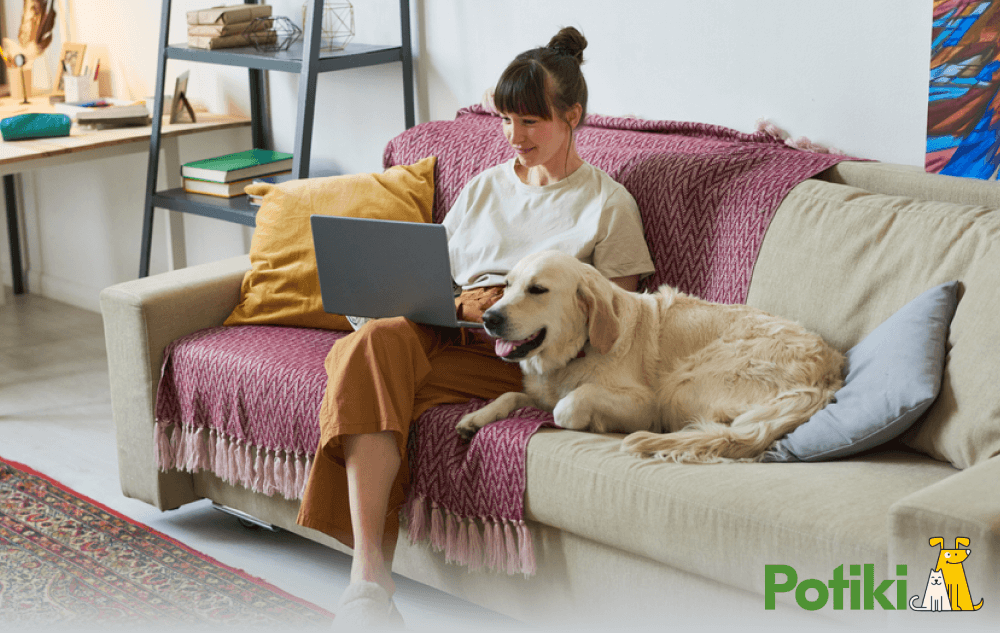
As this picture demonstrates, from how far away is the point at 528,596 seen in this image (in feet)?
6.32

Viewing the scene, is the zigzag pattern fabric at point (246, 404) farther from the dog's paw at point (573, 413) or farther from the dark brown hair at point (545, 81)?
the dark brown hair at point (545, 81)

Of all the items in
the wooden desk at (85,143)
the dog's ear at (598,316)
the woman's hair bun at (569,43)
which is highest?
the woman's hair bun at (569,43)

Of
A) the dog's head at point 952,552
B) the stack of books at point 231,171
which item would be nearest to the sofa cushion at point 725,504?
the dog's head at point 952,552

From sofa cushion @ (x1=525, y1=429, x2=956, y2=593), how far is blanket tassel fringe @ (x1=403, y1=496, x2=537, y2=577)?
65mm

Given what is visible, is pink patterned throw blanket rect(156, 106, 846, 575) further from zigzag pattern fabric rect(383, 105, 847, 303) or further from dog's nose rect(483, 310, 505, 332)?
dog's nose rect(483, 310, 505, 332)

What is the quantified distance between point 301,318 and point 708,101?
1.16 m

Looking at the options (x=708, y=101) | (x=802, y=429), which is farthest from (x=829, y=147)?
(x=802, y=429)

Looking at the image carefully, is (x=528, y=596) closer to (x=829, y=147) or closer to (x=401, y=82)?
(x=829, y=147)

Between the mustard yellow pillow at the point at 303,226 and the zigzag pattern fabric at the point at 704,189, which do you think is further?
the mustard yellow pillow at the point at 303,226

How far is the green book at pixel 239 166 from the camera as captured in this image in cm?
334

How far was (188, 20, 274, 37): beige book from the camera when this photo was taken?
3.29m

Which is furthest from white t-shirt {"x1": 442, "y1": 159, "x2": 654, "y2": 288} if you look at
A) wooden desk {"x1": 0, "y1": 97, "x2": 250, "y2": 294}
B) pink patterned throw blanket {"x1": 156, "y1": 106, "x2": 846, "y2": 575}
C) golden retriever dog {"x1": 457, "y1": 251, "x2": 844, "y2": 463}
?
wooden desk {"x1": 0, "y1": 97, "x2": 250, "y2": 294}

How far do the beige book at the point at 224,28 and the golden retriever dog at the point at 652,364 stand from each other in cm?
186

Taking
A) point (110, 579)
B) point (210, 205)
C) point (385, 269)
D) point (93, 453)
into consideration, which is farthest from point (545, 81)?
point (93, 453)
